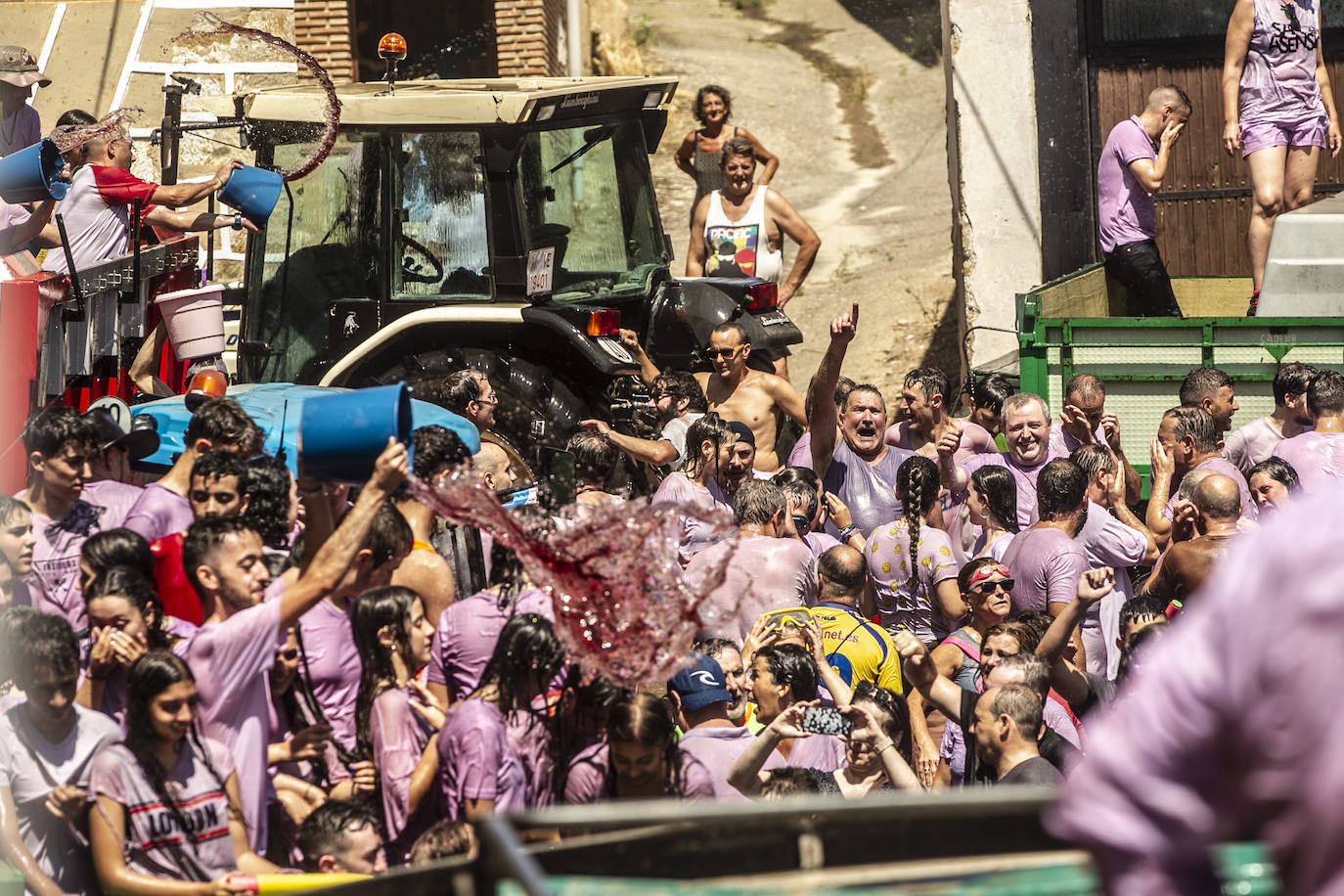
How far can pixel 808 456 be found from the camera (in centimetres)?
756

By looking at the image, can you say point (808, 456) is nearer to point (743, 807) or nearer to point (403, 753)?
point (403, 753)

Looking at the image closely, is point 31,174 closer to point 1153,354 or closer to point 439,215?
point 439,215

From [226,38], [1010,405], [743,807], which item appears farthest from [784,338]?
[743,807]

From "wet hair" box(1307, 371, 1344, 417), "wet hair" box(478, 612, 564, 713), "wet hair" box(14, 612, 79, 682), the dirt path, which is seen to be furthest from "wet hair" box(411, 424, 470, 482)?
the dirt path

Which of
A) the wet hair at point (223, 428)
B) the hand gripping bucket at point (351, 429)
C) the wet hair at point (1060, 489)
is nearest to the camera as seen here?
the hand gripping bucket at point (351, 429)

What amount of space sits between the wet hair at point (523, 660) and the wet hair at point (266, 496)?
3.11 feet

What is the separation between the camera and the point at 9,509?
461 cm

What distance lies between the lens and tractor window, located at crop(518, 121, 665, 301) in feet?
26.9

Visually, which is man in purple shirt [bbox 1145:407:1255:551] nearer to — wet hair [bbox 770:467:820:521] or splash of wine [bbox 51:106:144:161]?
wet hair [bbox 770:467:820:521]

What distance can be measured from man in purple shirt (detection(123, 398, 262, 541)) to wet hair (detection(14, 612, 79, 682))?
124cm

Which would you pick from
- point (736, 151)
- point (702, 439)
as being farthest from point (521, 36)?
point (702, 439)

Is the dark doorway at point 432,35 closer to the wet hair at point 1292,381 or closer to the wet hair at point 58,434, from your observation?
the wet hair at point 1292,381

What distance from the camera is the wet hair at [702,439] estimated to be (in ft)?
22.9

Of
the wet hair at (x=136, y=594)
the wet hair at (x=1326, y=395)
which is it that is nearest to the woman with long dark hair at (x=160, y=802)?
the wet hair at (x=136, y=594)
